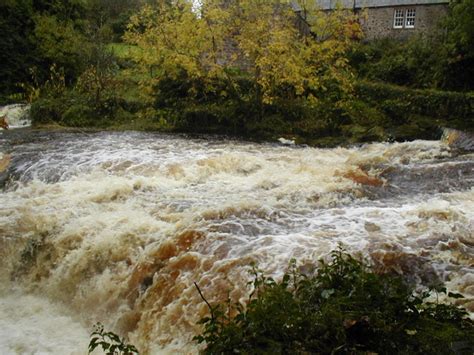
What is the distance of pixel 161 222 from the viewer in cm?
761

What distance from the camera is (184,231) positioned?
7078 mm

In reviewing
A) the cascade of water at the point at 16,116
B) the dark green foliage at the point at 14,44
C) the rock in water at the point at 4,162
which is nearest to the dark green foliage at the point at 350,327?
the rock in water at the point at 4,162

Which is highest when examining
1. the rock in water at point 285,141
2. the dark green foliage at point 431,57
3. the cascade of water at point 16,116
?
the dark green foliage at point 431,57

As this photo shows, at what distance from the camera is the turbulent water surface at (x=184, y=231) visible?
5.99 m

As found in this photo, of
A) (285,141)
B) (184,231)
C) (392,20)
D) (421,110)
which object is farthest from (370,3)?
(184,231)

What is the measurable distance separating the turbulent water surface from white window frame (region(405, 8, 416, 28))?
49.5 feet

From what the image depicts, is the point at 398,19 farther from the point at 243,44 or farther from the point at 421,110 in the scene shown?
the point at 243,44

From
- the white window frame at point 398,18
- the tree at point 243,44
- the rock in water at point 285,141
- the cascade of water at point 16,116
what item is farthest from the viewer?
the white window frame at point 398,18

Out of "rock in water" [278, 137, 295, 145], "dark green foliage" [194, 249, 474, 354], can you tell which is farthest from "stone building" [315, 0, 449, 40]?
"dark green foliage" [194, 249, 474, 354]

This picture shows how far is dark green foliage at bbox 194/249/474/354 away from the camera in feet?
11.9

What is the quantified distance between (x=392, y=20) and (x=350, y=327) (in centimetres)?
2384

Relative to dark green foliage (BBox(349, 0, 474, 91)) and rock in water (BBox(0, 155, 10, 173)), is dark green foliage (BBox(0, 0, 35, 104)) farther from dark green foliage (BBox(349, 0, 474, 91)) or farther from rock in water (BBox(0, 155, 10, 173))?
dark green foliage (BBox(349, 0, 474, 91))

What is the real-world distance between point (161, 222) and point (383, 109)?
11.3 meters

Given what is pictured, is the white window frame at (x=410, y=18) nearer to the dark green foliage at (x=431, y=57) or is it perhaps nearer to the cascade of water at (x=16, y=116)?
the dark green foliage at (x=431, y=57)
